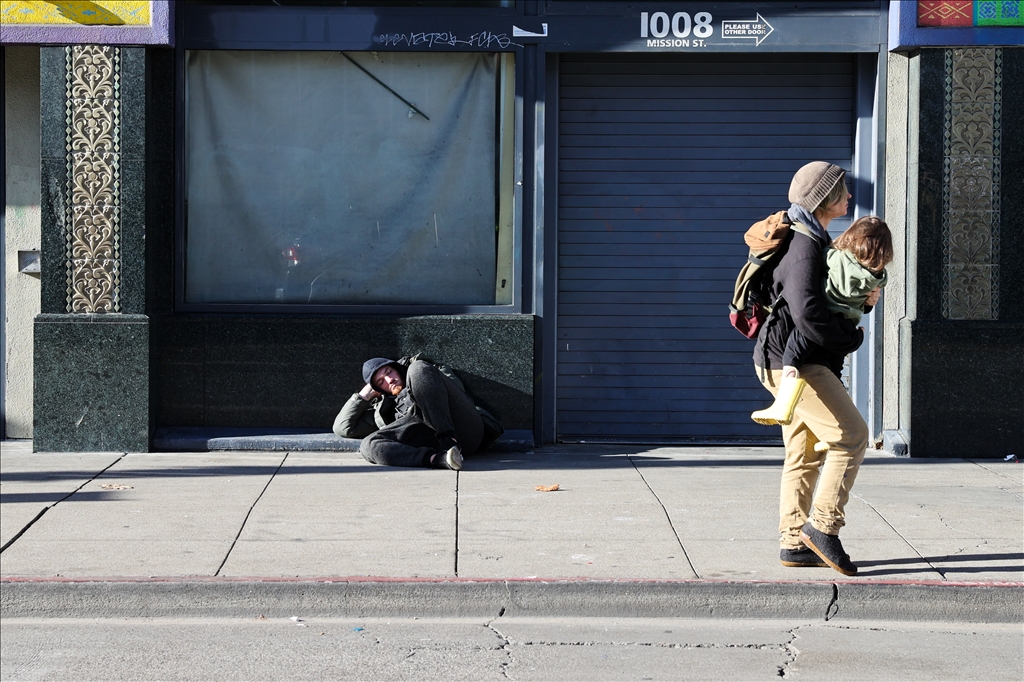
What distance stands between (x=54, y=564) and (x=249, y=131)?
14.8 ft

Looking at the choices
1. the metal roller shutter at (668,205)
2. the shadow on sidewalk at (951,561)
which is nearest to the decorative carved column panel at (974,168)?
the metal roller shutter at (668,205)

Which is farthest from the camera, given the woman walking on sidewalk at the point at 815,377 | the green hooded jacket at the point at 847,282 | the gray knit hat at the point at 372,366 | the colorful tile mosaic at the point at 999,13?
the colorful tile mosaic at the point at 999,13

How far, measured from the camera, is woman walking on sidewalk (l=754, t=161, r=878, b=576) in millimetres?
5293

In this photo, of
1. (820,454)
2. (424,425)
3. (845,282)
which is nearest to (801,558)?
(820,454)

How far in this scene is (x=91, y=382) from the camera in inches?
341

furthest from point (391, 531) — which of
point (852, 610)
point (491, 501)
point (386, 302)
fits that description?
point (386, 302)

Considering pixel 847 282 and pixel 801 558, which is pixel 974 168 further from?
pixel 801 558

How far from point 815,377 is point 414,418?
11.5 feet

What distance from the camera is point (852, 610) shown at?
5316 millimetres

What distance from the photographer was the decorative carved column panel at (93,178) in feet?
28.2

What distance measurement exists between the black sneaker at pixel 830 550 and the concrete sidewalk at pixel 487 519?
0.29 ft

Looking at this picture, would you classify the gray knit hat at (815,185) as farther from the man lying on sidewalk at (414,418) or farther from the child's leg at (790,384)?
the man lying on sidewalk at (414,418)

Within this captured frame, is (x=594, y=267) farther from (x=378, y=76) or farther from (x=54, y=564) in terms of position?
(x=54, y=564)

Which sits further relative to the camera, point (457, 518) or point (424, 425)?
point (424, 425)
